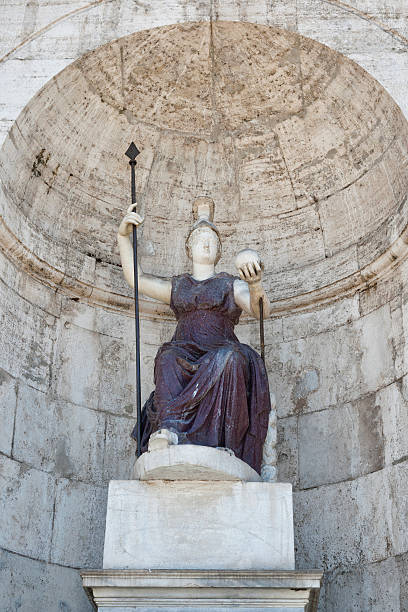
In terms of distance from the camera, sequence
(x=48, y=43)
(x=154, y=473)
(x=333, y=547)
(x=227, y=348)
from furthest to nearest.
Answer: (x=48, y=43), (x=333, y=547), (x=227, y=348), (x=154, y=473)

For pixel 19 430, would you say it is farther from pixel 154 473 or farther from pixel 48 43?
pixel 48 43

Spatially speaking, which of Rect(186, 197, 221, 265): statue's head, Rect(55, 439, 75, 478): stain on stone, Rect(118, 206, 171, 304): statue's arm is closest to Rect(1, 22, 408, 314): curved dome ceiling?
Rect(118, 206, 171, 304): statue's arm

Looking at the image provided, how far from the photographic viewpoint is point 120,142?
9.21 metres

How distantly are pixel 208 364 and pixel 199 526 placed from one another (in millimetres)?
1001

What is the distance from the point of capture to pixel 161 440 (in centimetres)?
676

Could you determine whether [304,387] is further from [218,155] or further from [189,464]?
[189,464]

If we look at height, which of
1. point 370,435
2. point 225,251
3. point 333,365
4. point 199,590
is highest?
point 225,251

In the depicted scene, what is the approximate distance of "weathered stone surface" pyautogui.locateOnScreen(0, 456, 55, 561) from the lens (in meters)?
7.69

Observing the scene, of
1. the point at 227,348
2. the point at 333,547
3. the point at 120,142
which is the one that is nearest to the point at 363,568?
the point at 333,547

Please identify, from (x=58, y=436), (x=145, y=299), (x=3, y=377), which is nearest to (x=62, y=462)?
(x=58, y=436)

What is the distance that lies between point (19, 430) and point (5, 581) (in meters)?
1.03

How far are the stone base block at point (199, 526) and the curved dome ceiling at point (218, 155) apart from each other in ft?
7.97

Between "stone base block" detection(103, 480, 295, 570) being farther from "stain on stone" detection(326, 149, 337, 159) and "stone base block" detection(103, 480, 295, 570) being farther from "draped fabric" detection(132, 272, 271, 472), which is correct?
"stain on stone" detection(326, 149, 337, 159)

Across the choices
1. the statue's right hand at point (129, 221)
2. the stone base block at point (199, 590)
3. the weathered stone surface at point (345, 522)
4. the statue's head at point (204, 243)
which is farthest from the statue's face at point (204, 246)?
the stone base block at point (199, 590)
